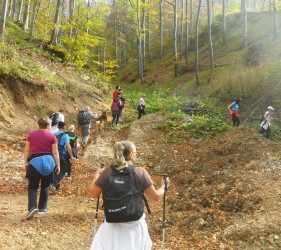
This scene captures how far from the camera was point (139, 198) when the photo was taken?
139 inches

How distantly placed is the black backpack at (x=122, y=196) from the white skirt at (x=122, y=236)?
11 cm

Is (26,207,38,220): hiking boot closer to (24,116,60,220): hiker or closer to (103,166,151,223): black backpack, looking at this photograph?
(24,116,60,220): hiker

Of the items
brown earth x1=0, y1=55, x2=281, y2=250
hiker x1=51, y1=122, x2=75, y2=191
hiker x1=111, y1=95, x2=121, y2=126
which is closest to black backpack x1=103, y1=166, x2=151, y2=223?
brown earth x1=0, y1=55, x2=281, y2=250

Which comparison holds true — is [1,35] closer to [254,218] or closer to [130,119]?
[130,119]

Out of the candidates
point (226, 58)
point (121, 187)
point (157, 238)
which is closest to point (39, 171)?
point (157, 238)

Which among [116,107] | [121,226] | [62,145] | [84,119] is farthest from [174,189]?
[116,107]

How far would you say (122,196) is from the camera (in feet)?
11.3

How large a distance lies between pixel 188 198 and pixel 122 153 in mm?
5094

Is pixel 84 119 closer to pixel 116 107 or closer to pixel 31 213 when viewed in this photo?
pixel 116 107

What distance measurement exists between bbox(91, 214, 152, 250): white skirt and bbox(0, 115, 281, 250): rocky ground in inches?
46.4

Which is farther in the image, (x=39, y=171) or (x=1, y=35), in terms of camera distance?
(x=1, y=35)

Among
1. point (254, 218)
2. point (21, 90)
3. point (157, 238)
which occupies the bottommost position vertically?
point (157, 238)

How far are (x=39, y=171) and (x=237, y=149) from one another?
24.8ft

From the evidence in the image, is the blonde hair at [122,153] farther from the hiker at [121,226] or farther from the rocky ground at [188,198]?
the rocky ground at [188,198]
